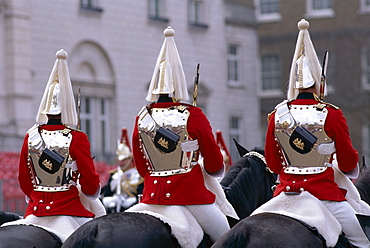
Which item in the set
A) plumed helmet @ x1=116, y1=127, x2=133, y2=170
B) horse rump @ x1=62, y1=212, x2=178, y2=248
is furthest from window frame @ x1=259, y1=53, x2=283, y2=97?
horse rump @ x1=62, y1=212, x2=178, y2=248

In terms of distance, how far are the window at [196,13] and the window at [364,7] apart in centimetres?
806

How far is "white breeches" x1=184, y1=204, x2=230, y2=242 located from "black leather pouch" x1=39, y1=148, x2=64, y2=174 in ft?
4.44

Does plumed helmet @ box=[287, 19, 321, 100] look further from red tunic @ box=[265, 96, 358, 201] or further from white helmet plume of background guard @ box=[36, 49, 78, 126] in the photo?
white helmet plume of background guard @ box=[36, 49, 78, 126]

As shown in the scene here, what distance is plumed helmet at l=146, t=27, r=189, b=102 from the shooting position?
8.50 metres

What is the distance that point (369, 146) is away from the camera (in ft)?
132

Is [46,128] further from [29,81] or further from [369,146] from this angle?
[369,146]

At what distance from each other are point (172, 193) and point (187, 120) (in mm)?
648

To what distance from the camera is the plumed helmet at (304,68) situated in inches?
316

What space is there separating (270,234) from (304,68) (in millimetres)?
1669

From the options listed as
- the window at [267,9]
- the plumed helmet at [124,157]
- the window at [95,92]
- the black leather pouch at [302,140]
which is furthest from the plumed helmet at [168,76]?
the window at [267,9]

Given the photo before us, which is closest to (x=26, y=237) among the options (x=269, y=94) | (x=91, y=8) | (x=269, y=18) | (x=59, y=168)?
(x=59, y=168)

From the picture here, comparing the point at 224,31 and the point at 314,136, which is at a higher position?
the point at 224,31

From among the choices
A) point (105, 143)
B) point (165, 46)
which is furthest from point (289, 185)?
point (105, 143)

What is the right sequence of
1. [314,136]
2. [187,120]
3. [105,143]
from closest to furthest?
[314,136], [187,120], [105,143]
